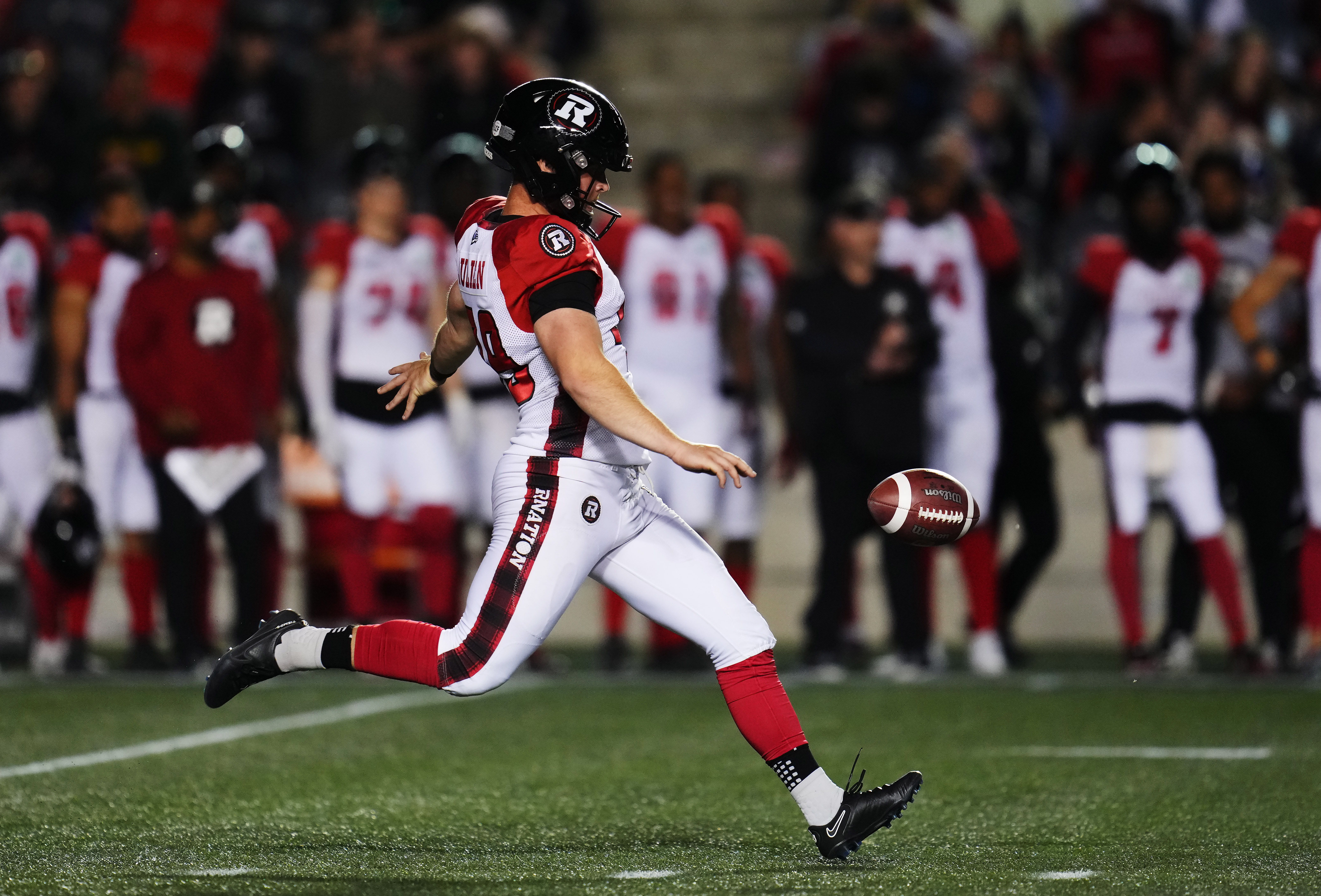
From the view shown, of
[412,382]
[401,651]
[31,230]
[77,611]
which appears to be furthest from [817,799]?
[31,230]

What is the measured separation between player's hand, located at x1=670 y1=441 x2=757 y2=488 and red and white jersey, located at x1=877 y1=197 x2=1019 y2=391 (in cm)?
478

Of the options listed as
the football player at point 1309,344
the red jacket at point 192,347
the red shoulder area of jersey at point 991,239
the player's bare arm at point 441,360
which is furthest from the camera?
the red shoulder area of jersey at point 991,239

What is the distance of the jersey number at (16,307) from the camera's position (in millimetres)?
8695

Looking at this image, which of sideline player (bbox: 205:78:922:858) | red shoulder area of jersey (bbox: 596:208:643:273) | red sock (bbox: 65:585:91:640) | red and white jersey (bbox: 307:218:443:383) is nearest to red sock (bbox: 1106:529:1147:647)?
red shoulder area of jersey (bbox: 596:208:643:273)

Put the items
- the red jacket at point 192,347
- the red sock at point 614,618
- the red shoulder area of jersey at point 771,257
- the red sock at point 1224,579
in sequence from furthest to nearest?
the red shoulder area of jersey at point 771,257 < the red sock at point 614,618 < the red jacket at point 192,347 < the red sock at point 1224,579

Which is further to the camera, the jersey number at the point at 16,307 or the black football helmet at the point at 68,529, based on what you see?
the jersey number at the point at 16,307

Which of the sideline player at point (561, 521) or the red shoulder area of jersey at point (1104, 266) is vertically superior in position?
the red shoulder area of jersey at point (1104, 266)

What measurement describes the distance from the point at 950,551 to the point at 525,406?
5.71 metres

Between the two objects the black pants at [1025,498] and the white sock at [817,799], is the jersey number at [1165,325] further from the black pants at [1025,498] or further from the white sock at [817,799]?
the white sock at [817,799]

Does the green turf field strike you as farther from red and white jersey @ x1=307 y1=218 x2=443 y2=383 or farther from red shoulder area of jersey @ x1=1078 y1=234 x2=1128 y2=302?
red shoulder area of jersey @ x1=1078 y1=234 x2=1128 y2=302

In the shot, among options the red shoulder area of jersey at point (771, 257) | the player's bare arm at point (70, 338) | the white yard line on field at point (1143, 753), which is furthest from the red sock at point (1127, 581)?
the player's bare arm at point (70, 338)

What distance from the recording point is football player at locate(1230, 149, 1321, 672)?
812 centimetres

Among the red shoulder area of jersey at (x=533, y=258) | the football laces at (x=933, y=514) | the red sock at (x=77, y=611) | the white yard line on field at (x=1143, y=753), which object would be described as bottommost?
the white yard line on field at (x=1143, y=753)

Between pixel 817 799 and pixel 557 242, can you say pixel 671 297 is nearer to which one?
pixel 557 242
